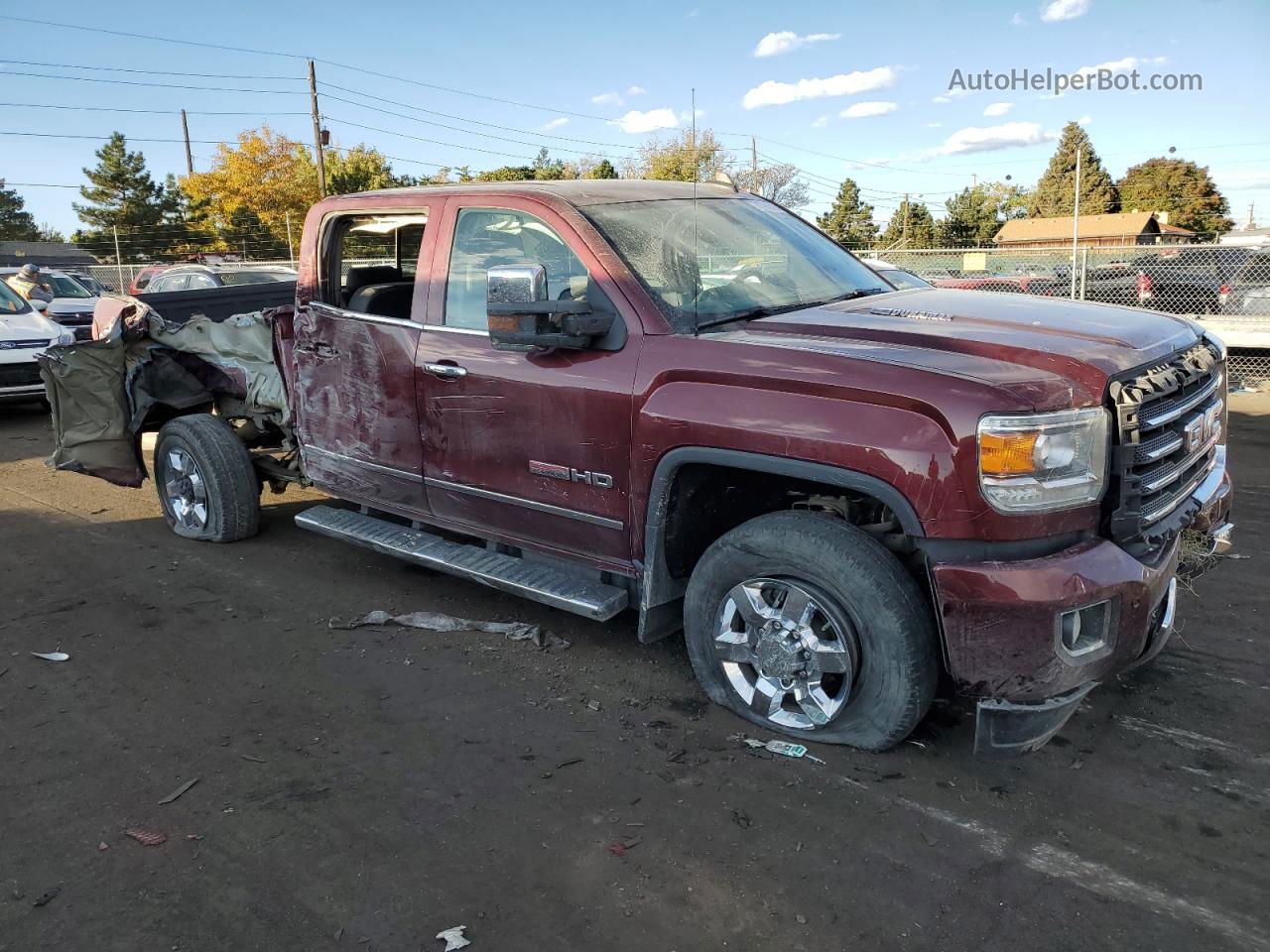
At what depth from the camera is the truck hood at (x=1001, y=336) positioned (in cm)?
294

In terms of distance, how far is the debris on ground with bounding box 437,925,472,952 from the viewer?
2.46 meters

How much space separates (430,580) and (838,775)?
9.14 feet

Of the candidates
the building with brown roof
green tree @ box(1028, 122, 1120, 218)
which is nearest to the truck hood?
the building with brown roof

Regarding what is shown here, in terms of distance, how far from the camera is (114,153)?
6950cm

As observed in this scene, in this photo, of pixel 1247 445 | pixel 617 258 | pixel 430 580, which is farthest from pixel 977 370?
pixel 1247 445

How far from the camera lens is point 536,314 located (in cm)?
356

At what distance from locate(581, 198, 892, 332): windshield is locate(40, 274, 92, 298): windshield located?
54.4ft

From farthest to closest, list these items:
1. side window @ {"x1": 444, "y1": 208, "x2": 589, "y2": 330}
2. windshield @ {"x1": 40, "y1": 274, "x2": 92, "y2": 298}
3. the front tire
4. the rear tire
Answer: windshield @ {"x1": 40, "y1": 274, "x2": 92, "y2": 298} < the rear tire < side window @ {"x1": 444, "y1": 208, "x2": 589, "y2": 330} < the front tire

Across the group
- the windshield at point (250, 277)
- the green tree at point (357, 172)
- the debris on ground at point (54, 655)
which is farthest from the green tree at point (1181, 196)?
the debris on ground at point (54, 655)

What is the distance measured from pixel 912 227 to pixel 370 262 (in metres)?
73.7

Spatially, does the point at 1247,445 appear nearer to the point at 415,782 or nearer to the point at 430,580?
Answer: the point at 430,580

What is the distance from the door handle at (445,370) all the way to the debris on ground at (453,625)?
122 centimetres

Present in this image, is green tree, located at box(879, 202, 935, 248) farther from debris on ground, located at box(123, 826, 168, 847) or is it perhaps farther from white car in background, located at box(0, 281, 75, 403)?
debris on ground, located at box(123, 826, 168, 847)

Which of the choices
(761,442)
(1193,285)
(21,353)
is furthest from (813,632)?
(1193,285)
